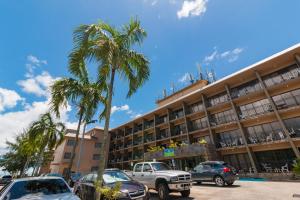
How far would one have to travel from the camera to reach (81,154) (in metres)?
35.0

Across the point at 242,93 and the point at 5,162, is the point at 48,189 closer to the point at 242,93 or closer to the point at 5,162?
the point at 242,93

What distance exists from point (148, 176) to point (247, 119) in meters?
15.8

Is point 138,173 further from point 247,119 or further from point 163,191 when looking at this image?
point 247,119

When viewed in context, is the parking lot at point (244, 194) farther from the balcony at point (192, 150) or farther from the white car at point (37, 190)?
the balcony at point (192, 150)

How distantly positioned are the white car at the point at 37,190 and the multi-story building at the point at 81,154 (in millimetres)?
30966

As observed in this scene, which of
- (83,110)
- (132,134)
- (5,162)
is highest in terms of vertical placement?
(132,134)

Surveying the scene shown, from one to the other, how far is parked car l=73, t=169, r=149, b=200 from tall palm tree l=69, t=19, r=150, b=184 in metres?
1.35

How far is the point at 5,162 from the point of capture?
29531mm

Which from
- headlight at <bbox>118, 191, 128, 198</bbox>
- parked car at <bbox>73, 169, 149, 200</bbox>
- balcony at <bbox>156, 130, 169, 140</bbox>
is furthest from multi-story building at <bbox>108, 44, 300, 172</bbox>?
headlight at <bbox>118, 191, 128, 198</bbox>

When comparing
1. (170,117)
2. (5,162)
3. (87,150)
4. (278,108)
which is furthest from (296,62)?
(5,162)

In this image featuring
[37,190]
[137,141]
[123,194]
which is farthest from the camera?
[137,141]

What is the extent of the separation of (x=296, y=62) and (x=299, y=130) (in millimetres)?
7295

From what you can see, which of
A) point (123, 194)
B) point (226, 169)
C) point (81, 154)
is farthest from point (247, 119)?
point (81, 154)

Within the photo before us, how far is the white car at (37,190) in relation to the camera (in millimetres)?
4488
